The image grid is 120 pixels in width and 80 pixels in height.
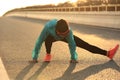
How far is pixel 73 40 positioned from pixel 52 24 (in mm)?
700

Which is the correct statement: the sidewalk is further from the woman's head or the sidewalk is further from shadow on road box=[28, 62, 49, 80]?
the woman's head

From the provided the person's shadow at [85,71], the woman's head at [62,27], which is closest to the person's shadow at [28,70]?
the person's shadow at [85,71]

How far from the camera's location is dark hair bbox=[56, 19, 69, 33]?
29.1ft

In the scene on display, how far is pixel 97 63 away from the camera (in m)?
10.0

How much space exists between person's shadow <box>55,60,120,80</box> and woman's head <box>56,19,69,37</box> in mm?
797

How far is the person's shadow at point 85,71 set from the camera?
8098 mm

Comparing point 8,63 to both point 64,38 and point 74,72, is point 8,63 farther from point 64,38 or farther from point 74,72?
point 74,72

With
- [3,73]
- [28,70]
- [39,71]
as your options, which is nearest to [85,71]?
[39,71]

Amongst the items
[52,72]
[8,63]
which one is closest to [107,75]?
[52,72]

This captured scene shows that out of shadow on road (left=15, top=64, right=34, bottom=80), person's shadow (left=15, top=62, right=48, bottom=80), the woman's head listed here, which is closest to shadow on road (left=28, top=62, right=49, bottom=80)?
person's shadow (left=15, top=62, right=48, bottom=80)

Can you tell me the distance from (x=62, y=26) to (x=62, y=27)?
44mm

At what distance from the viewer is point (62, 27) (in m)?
8.90

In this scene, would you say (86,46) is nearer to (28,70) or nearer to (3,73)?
(28,70)

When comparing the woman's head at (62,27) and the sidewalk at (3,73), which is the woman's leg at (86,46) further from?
the sidewalk at (3,73)
